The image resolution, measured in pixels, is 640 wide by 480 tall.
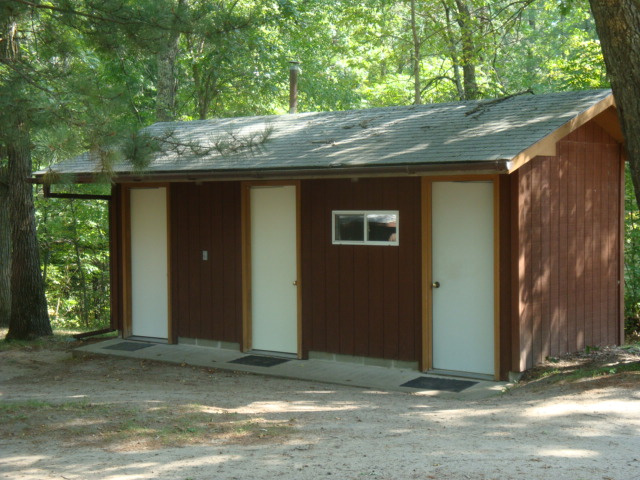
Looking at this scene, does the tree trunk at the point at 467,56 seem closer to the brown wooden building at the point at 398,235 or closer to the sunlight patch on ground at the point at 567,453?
the brown wooden building at the point at 398,235

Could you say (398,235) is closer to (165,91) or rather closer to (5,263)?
(5,263)

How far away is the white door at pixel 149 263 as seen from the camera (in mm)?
10945

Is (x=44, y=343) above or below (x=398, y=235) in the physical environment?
below

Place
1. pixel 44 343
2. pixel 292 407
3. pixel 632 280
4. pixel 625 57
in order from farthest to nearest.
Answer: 1. pixel 632 280
2. pixel 44 343
3. pixel 292 407
4. pixel 625 57

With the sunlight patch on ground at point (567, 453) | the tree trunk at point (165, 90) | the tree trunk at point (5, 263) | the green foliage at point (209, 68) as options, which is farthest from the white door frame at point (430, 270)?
the tree trunk at point (165, 90)

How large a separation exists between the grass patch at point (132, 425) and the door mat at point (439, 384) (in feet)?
7.55

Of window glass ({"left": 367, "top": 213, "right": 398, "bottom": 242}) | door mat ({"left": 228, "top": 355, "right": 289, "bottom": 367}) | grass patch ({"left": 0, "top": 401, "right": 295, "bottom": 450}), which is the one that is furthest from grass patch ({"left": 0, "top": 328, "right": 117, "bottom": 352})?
window glass ({"left": 367, "top": 213, "right": 398, "bottom": 242})

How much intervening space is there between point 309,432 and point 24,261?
7780mm

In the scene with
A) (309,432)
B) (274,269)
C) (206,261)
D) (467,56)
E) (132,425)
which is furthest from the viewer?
(467,56)

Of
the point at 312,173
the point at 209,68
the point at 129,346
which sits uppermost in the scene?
the point at 209,68

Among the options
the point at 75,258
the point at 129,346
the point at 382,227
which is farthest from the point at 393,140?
the point at 75,258

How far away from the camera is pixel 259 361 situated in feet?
31.6

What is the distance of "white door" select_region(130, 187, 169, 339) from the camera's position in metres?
10.9

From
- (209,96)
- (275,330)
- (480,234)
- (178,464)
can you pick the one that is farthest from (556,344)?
(209,96)
